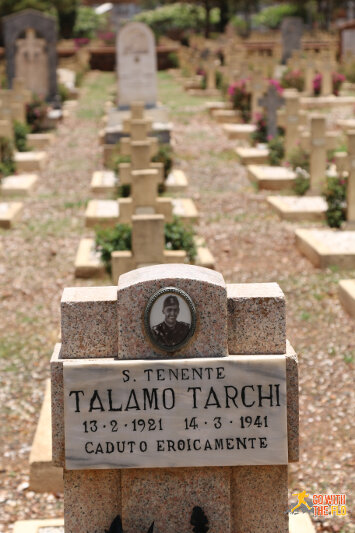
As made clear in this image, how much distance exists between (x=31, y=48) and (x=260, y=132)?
21.2ft

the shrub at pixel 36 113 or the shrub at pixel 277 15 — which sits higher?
the shrub at pixel 277 15

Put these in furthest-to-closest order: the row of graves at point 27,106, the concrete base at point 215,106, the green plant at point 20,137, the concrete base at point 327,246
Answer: the concrete base at point 215,106 → the green plant at point 20,137 → the row of graves at point 27,106 → the concrete base at point 327,246

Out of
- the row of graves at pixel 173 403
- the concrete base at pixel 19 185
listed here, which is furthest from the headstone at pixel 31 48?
the row of graves at pixel 173 403

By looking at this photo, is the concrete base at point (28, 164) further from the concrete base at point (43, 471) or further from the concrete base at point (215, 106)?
the concrete base at point (43, 471)

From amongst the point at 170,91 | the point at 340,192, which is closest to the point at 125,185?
the point at 340,192

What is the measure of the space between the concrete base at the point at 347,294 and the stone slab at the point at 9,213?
4335 millimetres

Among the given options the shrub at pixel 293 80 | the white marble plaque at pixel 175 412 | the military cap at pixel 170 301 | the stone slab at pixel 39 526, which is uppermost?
the military cap at pixel 170 301

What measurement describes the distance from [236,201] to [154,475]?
8.09 m

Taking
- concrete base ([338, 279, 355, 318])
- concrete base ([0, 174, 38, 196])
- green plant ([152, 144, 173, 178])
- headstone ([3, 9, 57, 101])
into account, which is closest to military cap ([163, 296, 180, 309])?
concrete base ([338, 279, 355, 318])

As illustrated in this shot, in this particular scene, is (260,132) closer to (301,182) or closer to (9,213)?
(301,182)

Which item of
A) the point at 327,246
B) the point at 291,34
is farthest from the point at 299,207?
the point at 291,34

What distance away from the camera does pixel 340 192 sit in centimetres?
959

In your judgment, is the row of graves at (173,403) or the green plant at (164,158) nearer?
the row of graves at (173,403)

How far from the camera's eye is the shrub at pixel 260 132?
15.0m
